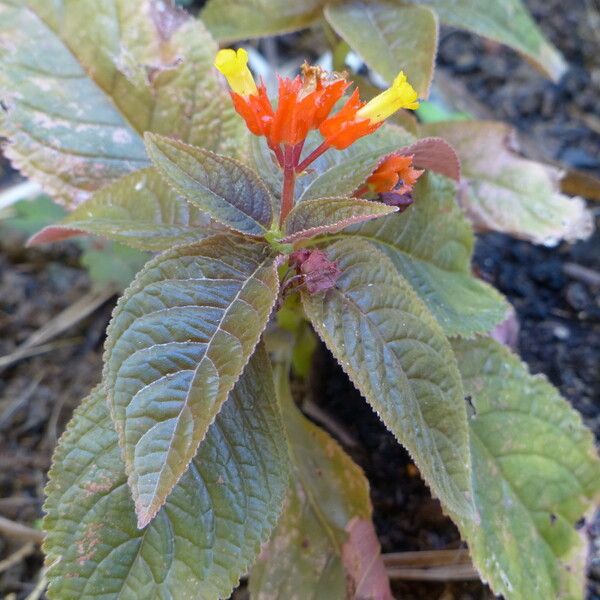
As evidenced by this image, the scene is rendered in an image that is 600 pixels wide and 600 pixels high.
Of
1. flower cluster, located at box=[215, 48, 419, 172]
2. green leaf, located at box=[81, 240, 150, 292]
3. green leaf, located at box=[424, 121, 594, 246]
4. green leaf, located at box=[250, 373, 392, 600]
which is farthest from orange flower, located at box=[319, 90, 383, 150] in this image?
green leaf, located at box=[81, 240, 150, 292]

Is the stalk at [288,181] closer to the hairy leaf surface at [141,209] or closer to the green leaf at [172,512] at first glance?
the hairy leaf surface at [141,209]

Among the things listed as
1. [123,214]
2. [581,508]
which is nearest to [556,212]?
[581,508]

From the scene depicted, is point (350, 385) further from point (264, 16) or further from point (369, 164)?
point (264, 16)

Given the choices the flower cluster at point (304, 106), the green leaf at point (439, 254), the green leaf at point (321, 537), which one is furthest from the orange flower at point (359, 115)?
the green leaf at point (321, 537)

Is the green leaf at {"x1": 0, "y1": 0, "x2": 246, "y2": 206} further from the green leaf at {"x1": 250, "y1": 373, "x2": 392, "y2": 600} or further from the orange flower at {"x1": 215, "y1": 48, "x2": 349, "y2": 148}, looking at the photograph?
the green leaf at {"x1": 250, "y1": 373, "x2": 392, "y2": 600}

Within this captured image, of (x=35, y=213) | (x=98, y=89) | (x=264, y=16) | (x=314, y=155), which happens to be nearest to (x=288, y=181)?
(x=314, y=155)

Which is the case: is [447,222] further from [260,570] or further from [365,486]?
[260,570]
